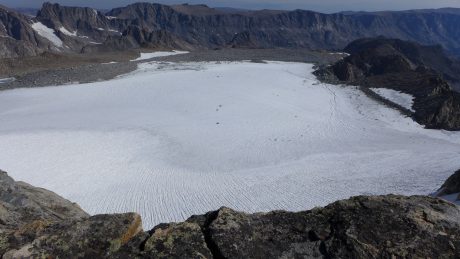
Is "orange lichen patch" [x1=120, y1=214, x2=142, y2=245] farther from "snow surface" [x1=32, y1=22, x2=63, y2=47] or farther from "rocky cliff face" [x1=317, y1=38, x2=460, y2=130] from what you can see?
"snow surface" [x1=32, y1=22, x2=63, y2=47]

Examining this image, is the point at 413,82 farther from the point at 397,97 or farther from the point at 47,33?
the point at 47,33

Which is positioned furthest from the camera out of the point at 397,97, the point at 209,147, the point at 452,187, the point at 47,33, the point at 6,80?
the point at 47,33

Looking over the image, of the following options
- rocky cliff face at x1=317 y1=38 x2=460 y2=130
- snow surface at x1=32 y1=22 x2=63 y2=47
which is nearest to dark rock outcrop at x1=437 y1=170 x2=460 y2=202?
rocky cliff face at x1=317 y1=38 x2=460 y2=130

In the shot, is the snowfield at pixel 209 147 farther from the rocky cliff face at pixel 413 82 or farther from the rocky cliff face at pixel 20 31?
the rocky cliff face at pixel 20 31

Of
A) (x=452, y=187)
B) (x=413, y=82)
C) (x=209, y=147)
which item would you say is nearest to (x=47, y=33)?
(x=413, y=82)

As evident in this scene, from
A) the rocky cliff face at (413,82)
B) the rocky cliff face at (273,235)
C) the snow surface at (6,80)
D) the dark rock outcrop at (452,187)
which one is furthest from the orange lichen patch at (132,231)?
the snow surface at (6,80)

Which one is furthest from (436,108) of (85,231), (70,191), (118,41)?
Result: (118,41)

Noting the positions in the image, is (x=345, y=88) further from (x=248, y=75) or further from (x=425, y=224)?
(x=425, y=224)
